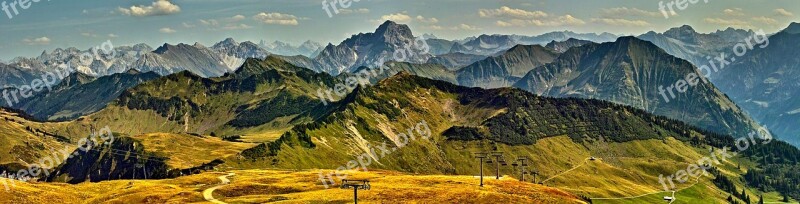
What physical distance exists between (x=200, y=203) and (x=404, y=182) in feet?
216

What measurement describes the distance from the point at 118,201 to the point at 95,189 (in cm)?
3232

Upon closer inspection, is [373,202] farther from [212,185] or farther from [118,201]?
[212,185]

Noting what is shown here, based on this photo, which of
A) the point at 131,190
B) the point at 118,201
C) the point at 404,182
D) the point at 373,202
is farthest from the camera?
the point at 404,182

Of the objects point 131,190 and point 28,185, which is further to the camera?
point 131,190

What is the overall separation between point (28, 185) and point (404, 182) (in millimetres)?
100303

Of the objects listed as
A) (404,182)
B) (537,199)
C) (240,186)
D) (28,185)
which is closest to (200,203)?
(240,186)

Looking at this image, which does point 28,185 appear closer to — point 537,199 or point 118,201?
point 118,201

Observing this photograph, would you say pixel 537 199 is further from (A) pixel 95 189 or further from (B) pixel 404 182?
(A) pixel 95 189

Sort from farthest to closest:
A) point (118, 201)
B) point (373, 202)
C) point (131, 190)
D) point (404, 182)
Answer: point (404, 182)
point (131, 190)
point (118, 201)
point (373, 202)

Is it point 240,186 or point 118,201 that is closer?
point 118,201

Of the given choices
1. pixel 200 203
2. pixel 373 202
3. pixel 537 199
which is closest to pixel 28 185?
pixel 200 203

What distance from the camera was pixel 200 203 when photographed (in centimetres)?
14900

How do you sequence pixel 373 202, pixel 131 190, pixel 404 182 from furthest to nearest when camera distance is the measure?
pixel 404 182
pixel 131 190
pixel 373 202

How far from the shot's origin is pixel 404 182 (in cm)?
19462
